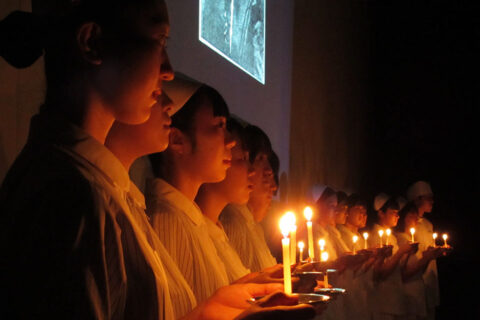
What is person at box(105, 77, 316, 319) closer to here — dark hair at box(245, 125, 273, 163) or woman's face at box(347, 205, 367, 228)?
dark hair at box(245, 125, 273, 163)

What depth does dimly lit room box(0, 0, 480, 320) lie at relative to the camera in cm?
77

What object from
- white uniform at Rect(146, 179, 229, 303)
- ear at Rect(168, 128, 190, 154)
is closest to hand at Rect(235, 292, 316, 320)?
white uniform at Rect(146, 179, 229, 303)

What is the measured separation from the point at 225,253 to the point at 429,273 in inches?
209

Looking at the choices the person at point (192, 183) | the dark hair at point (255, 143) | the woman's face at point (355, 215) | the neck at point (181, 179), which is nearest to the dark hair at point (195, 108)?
the person at point (192, 183)

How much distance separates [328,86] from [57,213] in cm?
627

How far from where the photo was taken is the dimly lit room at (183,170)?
77 cm

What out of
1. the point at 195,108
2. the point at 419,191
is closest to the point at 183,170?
the point at 195,108

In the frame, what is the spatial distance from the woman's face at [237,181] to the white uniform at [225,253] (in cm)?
16

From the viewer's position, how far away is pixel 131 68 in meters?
1.03

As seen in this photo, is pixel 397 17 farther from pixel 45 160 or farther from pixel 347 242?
pixel 45 160

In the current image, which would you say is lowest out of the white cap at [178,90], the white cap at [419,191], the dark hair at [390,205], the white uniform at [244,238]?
the white uniform at [244,238]

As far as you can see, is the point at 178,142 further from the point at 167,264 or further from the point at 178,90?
the point at 167,264

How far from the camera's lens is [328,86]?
22.2ft

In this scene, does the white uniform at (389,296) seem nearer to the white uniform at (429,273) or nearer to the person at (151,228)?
the white uniform at (429,273)
